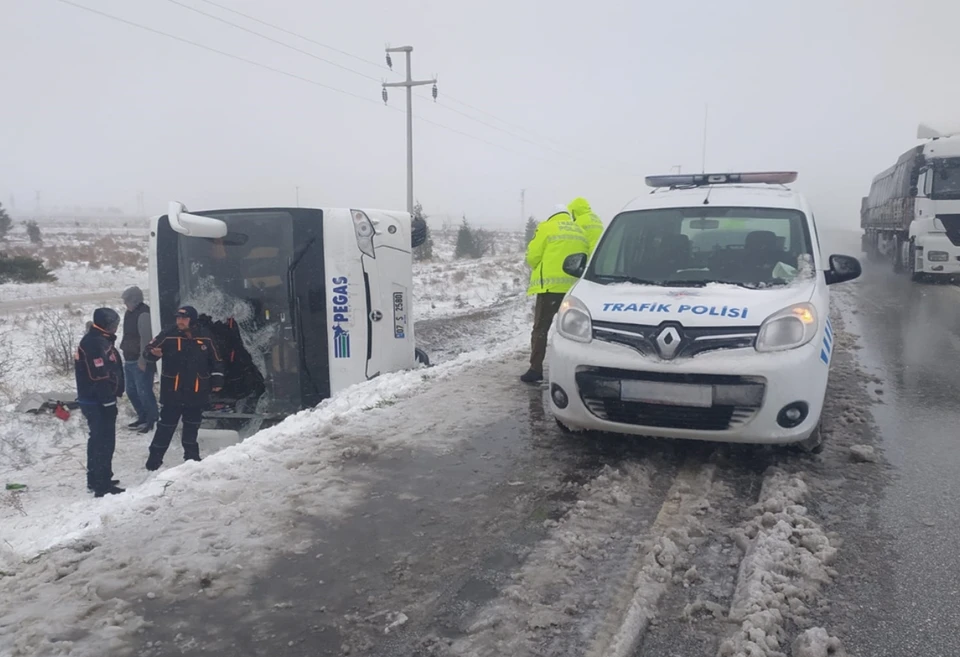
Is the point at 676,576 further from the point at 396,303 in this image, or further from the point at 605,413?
the point at 396,303

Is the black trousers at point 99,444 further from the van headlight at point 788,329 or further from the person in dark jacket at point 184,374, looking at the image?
the van headlight at point 788,329

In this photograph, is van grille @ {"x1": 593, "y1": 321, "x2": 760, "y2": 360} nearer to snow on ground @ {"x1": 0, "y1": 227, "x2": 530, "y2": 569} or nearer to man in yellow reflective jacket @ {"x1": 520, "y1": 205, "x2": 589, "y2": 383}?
man in yellow reflective jacket @ {"x1": 520, "y1": 205, "x2": 589, "y2": 383}

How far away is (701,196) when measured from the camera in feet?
19.9

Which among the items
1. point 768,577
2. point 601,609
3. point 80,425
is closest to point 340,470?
point 601,609

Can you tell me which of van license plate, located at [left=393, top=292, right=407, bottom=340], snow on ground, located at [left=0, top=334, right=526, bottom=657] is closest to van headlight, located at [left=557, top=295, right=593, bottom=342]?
snow on ground, located at [left=0, top=334, right=526, bottom=657]

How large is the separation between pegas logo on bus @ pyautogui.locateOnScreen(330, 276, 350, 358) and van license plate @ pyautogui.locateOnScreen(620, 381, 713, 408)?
3235 millimetres

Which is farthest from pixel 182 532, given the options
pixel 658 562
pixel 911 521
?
pixel 911 521

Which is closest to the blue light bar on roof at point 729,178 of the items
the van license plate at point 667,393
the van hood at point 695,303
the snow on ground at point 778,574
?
the van hood at point 695,303

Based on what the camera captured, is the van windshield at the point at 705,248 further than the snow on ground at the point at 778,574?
Yes

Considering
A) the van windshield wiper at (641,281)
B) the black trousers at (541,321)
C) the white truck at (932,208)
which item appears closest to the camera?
the van windshield wiper at (641,281)

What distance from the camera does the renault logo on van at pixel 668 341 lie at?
433 cm

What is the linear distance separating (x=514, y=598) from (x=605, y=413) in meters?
1.81

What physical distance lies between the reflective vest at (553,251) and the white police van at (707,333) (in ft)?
4.30

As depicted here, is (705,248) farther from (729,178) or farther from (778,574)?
(778,574)
